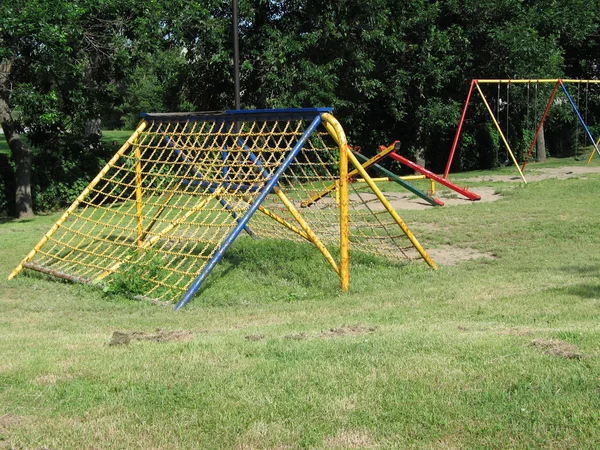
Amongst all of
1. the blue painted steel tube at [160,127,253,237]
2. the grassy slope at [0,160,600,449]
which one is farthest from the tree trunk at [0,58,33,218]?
the grassy slope at [0,160,600,449]

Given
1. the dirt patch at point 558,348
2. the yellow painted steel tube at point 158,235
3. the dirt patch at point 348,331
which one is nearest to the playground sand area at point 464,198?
the yellow painted steel tube at point 158,235

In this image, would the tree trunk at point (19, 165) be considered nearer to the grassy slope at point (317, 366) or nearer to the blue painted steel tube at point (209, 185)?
the blue painted steel tube at point (209, 185)

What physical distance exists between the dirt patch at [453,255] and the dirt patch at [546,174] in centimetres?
916

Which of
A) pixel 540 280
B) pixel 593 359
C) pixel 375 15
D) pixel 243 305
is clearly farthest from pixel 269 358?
pixel 375 15

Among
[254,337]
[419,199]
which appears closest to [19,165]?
[419,199]

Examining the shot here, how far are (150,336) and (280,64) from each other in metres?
14.3

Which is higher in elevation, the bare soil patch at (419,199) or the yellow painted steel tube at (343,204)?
the yellow painted steel tube at (343,204)

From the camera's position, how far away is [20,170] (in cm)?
1662

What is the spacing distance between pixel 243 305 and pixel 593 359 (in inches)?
175

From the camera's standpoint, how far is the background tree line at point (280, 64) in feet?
50.8

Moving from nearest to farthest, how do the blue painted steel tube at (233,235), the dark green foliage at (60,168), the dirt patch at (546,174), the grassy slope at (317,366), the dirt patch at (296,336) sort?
the grassy slope at (317,366)
the dirt patch at (296,336)
the blue painted steel tube at (233,235)
the dark green foliage at (60,168)
the dirt patch at (546,174)

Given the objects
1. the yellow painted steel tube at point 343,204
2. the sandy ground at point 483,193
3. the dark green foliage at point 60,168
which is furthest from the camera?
the dark green foliage at point 60,168

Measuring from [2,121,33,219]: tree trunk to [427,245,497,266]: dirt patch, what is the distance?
10.0m

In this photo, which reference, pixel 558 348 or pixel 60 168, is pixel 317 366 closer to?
pixel 558 348
